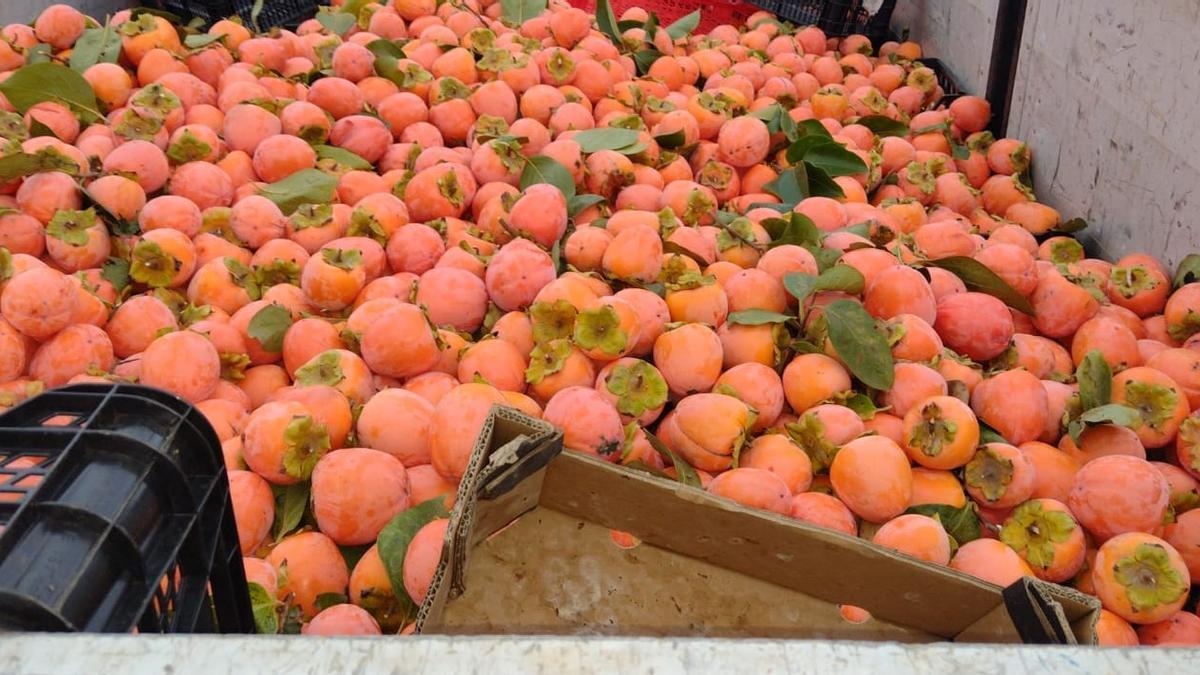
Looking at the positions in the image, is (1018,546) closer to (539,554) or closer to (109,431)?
(539,554)

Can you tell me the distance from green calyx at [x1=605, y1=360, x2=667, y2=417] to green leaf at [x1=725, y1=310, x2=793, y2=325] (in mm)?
252

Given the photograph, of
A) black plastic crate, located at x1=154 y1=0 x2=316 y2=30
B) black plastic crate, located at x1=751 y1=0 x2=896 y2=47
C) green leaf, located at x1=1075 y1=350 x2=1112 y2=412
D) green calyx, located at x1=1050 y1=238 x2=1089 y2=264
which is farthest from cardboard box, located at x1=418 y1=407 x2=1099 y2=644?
black plastic crate, located at x1=751 y1=0 x2=896 y2=47

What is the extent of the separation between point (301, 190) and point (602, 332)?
1119 mm

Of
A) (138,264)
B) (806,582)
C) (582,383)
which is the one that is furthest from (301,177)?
(806,582)

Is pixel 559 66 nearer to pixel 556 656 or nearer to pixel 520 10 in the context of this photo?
pixel 520 10

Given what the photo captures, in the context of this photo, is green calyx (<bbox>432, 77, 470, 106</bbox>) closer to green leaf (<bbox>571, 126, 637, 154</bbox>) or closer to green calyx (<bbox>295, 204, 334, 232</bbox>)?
green leaf (<bbox>571, 126, 637, 154</bbox>)

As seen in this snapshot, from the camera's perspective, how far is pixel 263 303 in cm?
208

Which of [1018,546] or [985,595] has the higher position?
[985,595]

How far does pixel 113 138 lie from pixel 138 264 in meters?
0.64

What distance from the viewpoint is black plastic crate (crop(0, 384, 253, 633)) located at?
2.11ft

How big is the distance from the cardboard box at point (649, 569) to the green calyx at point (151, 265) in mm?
1268

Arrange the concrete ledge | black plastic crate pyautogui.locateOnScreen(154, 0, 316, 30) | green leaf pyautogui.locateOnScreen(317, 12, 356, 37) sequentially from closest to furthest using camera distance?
the concrete ledge
green leaf pyautogui.locateOnScreen(317, 12, 356, 37)
black plastic crate pyautogui.locateOnScreen(154, 0, 316, 30)

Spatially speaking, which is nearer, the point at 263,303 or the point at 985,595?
the point at 985,595

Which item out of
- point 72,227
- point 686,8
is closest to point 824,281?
point 72,227
